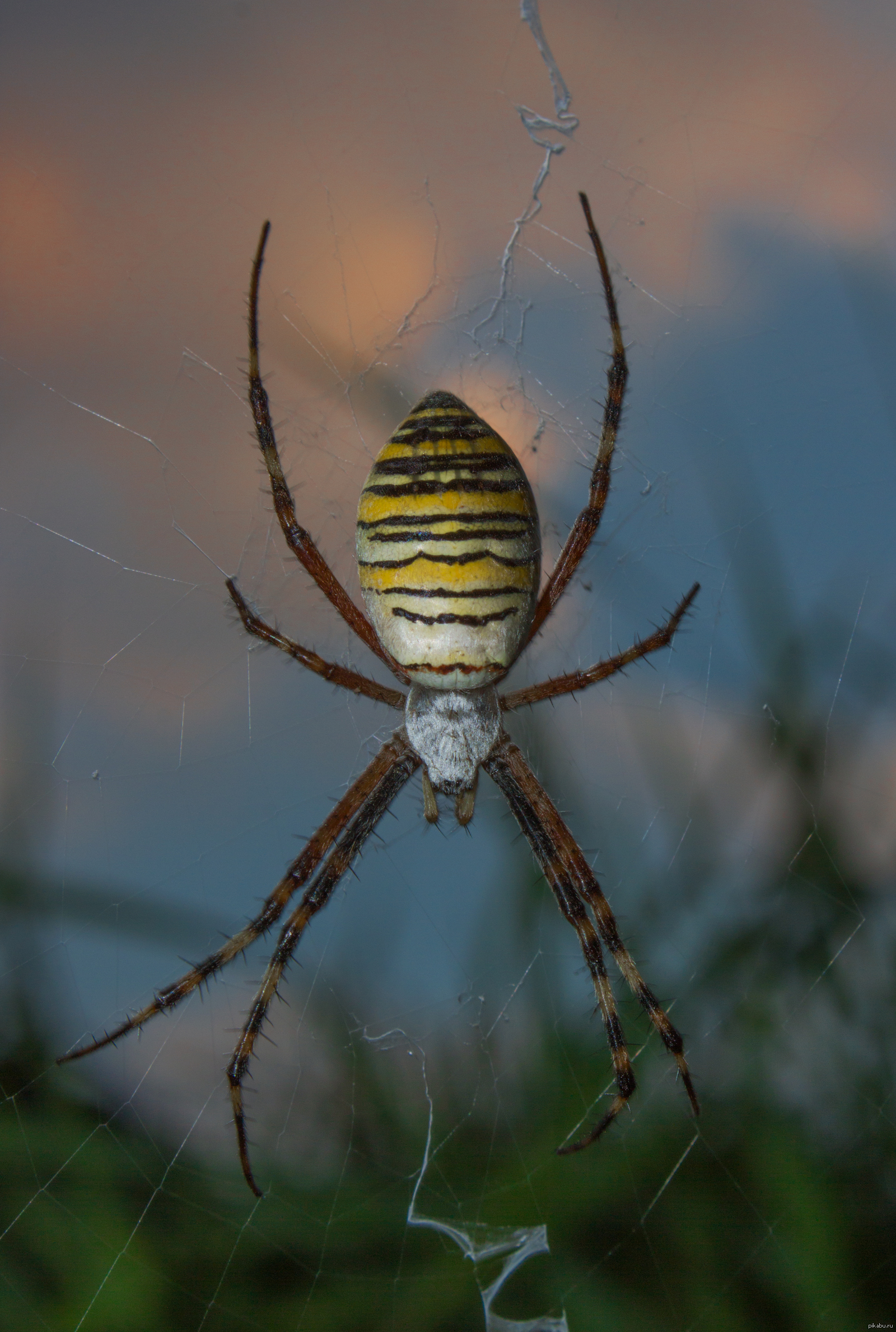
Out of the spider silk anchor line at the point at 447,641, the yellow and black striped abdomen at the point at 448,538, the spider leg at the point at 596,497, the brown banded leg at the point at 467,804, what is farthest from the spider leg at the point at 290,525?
the brown banded leg at the point at 467,804

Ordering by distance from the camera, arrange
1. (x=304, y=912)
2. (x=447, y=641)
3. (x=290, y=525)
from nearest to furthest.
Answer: (x=447, y=641)
(x=290, y=525)
(x=304, y=912)

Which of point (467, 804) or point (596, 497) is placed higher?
point (596, 497)

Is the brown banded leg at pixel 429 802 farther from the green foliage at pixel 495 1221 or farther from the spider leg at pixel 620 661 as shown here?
the green foliage at pixel 495 1221

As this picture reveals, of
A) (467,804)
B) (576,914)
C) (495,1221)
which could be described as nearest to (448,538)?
(467,804)

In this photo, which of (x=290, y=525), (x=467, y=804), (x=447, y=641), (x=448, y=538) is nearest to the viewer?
(x=448, y=538)

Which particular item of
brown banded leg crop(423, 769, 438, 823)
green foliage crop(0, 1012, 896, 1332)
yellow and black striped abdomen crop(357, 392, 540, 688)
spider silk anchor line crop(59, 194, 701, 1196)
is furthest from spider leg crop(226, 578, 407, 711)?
green foliage crop(0, 1012, 896, 1332)

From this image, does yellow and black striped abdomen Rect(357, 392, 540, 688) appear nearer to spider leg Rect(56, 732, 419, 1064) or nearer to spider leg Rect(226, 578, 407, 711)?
spider leg Rect(226, 578, 407, 711)

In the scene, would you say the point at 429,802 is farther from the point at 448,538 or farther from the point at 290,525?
the point at 448,538

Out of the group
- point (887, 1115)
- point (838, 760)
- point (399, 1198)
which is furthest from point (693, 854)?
point (399, 1198)
